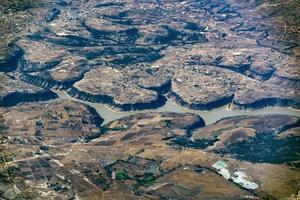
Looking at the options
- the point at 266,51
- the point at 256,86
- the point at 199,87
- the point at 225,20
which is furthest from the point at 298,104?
the point at 225,20

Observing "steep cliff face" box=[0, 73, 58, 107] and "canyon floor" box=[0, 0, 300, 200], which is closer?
"canyon floor" box=[0, 0, 300, 200]

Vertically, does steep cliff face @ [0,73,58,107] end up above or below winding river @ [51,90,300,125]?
above

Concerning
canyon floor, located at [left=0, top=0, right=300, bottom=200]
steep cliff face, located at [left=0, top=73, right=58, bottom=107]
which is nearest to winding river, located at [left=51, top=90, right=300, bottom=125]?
canyon floor, located at [left=0, top=0, right=300, bottom=200]

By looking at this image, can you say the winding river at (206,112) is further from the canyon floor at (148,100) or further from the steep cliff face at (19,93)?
the steep cliff face at (19,93)

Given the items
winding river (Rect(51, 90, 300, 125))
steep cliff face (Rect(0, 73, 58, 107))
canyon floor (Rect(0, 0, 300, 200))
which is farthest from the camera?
steep cliff face (Rect(0, 73, 58, 107))

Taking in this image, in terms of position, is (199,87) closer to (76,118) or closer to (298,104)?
(298,104)

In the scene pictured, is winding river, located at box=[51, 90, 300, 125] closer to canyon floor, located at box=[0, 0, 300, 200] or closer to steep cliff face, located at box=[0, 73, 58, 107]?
canyon floor, located at box=[0, 0, 300, 200]

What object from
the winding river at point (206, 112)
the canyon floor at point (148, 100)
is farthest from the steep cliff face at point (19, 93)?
the winding river at point (206, 112)

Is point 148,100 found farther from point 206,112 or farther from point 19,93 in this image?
point 19,93
